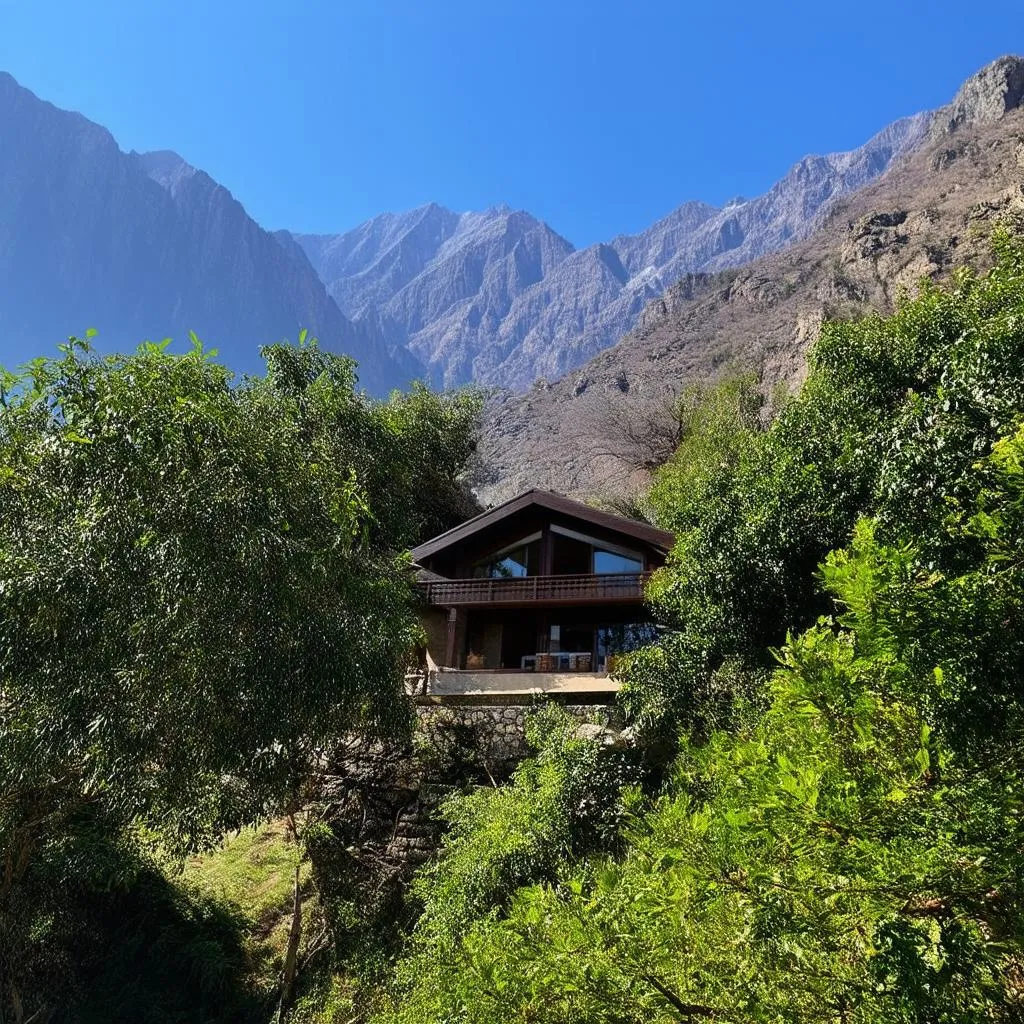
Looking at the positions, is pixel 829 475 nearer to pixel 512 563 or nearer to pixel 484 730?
pixel 484 730

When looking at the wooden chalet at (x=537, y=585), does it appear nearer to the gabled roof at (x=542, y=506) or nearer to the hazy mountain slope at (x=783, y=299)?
the gabled roof at (x=542, y=506)

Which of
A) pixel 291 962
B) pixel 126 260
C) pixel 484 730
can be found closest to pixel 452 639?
pixel 484 730

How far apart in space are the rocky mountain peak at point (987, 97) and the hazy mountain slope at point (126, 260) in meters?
104

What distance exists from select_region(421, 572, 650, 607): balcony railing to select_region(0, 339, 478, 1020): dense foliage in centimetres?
892

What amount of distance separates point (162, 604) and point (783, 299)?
166 ft

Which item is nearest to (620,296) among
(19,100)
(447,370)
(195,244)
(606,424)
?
(447,370)

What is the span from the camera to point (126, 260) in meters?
146

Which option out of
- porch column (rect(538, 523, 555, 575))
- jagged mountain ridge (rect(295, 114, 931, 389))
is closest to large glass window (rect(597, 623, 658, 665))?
porch column (rect(538, 523, 555, 575))

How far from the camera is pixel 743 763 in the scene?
377cm

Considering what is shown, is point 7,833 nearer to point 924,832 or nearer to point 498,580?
point 924,832

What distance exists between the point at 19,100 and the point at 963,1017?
200 m

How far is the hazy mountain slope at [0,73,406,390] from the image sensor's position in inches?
5359

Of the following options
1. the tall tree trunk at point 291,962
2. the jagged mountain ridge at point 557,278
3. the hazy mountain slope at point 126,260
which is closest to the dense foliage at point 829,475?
the tall tree trunk at point 291,962

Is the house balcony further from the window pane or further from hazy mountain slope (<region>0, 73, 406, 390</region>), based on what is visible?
hazy mountain slope (<region>0, 73, 406, 390</region>)
